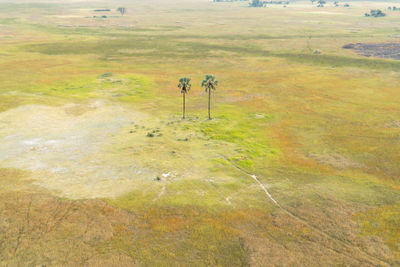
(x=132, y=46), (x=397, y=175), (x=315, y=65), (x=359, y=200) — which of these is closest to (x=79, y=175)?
(x=359, y=200)

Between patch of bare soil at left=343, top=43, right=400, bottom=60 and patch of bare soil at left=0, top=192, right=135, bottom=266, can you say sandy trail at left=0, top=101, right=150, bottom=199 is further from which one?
patch of bare soil at left=343, top=43, right=400, bottom=60

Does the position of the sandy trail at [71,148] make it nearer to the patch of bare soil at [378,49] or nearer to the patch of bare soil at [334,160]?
the patch of bare soil at [334,160]

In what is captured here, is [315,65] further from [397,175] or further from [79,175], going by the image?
[79,175]

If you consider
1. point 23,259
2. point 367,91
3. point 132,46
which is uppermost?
point 132,46

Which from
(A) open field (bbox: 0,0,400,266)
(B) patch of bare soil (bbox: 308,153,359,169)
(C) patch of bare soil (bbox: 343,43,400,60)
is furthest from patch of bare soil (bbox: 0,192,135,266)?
(C) patch of bare soil (bbox: 343,43,400,60)

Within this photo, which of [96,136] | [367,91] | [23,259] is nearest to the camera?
[23,259]

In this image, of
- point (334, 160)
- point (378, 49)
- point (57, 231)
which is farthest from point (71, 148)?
point (378, 49)

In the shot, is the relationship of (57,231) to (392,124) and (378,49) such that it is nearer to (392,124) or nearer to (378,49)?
(392,124)
